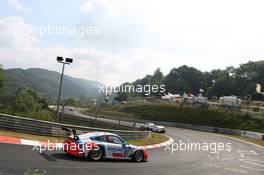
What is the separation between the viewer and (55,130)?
21.5m

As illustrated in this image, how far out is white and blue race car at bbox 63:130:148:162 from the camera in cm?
1447

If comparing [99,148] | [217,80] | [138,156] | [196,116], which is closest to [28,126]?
[99,148]

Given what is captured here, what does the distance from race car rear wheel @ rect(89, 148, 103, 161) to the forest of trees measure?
279 ft

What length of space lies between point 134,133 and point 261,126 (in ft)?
111

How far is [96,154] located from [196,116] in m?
57.6

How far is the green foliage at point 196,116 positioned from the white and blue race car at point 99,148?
43047 mm

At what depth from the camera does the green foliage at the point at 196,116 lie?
60188mm

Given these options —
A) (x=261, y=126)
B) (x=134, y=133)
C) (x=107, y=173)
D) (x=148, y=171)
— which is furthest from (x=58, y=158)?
(x=261, y=126)

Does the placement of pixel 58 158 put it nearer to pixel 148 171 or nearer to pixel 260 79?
pixel 148 171

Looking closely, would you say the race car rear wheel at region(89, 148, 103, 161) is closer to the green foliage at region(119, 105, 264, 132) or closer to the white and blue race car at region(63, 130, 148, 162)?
the white and blue race car at region(63, 130, 148, 162)

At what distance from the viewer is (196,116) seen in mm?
70812

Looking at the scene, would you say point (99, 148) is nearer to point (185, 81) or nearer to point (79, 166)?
point (79, 166)

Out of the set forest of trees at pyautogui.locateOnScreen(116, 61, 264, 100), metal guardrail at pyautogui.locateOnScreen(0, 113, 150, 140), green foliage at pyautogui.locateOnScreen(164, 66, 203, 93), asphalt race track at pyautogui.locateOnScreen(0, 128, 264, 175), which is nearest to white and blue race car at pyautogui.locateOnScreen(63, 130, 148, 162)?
asphalt race track at pyautogui.locateOnScreen(0, 128, 264, 175)

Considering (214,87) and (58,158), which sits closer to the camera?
(58,158)
